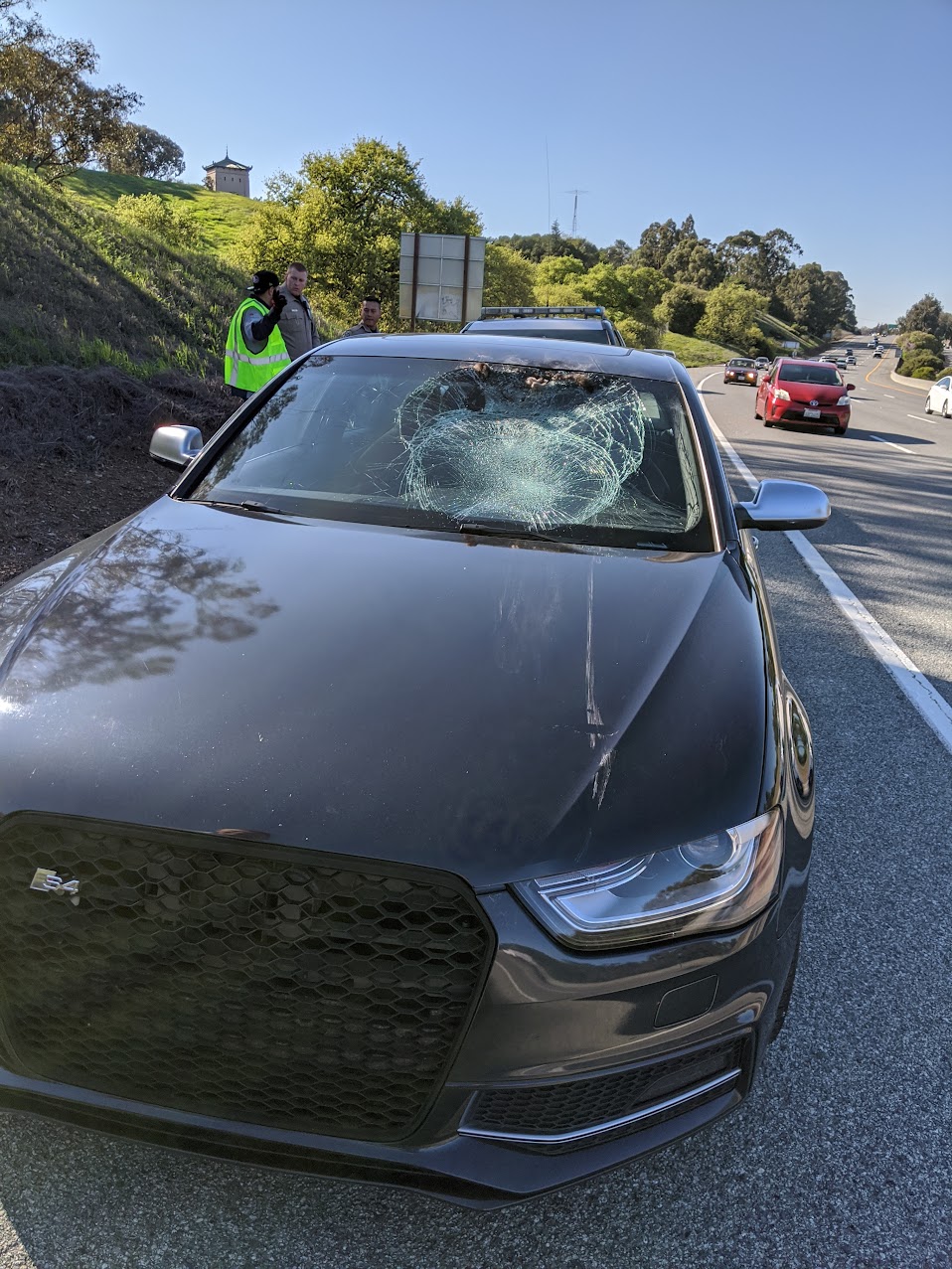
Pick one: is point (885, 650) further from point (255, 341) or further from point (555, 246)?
point (555, 246)

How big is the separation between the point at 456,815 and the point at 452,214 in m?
46.9

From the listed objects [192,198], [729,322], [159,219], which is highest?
[192,198]

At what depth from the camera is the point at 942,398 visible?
2975cm

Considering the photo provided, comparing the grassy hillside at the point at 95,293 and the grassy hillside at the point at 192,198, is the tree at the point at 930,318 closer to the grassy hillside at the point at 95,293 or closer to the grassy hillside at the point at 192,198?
the grassy hillside at the point at 192,198

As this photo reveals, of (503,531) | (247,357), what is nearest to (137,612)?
(503,531)

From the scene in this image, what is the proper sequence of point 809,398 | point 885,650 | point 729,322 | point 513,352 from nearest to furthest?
point 513,352 < point 885,650 < point 809,398 < point 729,322

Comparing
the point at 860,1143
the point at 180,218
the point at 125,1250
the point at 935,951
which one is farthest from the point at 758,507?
the point at 180,218

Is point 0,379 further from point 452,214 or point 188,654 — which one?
point 452,214

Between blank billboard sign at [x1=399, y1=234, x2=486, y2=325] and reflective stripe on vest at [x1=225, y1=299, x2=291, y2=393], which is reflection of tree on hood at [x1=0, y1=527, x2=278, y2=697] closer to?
reflective stripe on vest at [x1=225, y1=299, x2=291, y2=393]

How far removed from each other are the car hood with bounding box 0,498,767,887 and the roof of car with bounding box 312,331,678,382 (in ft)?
4.09

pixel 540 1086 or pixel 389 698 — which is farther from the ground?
pixel 389 698

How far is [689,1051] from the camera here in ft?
5.41

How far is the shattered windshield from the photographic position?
113 inches

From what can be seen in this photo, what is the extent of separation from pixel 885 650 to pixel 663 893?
14.6ft
